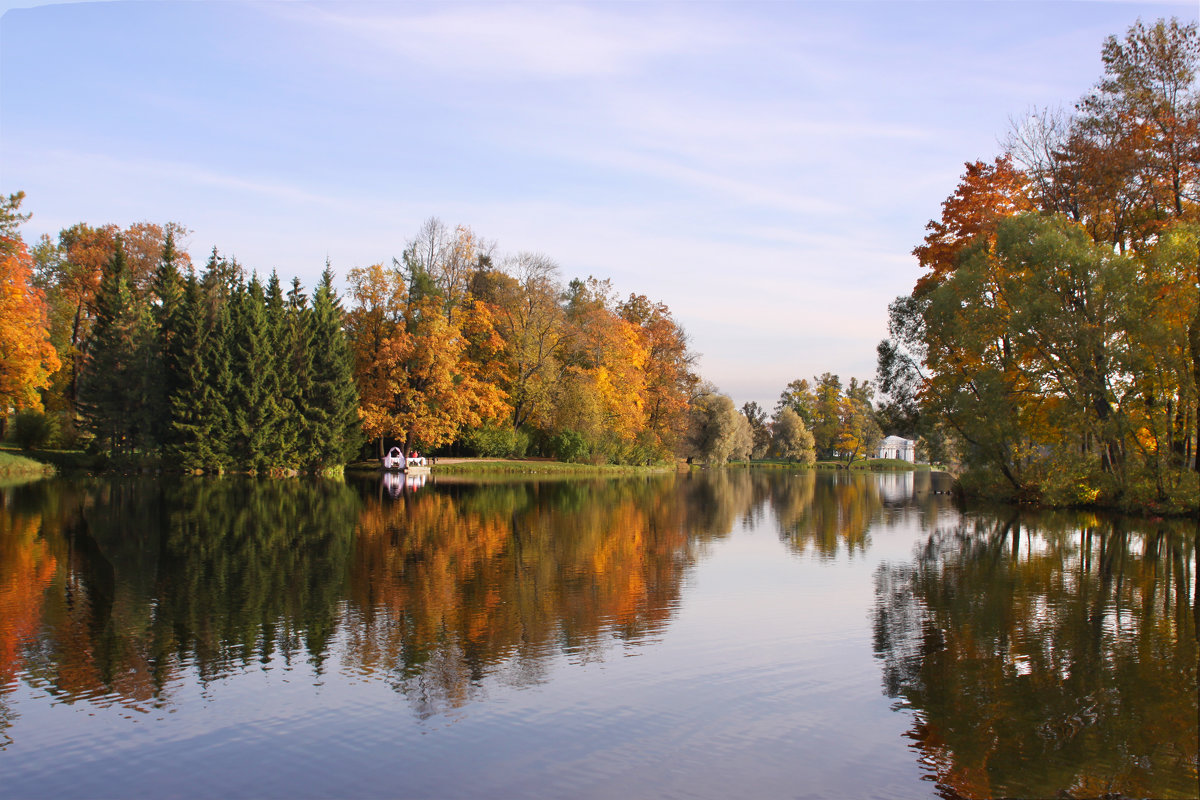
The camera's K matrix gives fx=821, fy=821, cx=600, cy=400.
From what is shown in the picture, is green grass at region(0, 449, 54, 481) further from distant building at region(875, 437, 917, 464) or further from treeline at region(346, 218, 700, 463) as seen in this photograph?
distant building at region(875, 437, 917, 464)

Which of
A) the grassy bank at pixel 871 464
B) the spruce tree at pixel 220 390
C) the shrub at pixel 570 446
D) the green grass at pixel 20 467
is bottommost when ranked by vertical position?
the grassy bank at pixel 871 464

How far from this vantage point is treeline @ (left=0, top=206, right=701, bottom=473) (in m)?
40.3

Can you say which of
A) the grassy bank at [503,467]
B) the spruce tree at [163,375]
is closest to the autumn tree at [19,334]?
the spruce tree at [163,375]

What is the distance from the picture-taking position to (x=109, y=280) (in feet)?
143

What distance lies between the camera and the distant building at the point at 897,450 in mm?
Answer: 126875

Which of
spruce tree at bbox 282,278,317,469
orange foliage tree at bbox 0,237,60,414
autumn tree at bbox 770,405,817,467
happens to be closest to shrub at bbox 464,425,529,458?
spruce tree at bbox 282,278,317,469

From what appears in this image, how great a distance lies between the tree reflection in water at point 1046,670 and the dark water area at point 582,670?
4 cm

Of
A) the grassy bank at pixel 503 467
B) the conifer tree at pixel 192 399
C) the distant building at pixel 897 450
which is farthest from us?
the distant building at pixel 897 450

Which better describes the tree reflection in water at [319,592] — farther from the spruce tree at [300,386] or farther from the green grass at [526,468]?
the green grass at [526,468]

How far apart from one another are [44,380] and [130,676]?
36.6 m

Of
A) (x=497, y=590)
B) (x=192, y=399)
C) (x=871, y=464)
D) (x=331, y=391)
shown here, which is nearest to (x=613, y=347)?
(x=331, y=391)

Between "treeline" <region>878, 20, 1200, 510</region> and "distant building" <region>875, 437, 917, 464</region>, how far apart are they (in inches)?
3854

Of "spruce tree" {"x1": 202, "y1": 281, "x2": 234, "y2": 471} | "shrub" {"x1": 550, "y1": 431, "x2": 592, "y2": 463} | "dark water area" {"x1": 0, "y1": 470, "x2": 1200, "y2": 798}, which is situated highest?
"spruce tree" {"x1": 202, "y1": 281, "x2": 234, "y2": 471}

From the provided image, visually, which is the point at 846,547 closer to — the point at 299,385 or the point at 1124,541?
the point at 1124,541
